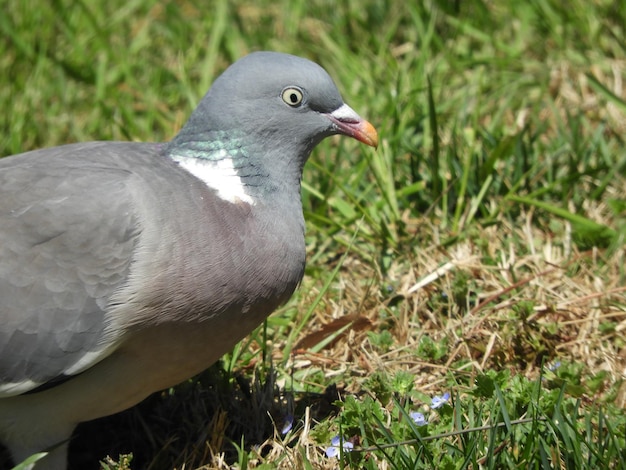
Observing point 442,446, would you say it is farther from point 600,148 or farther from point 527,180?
point 600,148

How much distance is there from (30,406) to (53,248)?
531 millimetres

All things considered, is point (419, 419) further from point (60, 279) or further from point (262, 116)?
point (60, 279)

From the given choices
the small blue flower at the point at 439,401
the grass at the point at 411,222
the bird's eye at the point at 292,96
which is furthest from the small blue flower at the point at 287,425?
the bird's eye at the point at 292,96

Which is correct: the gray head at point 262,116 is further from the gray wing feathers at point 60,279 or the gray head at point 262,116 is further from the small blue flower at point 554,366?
the small blue flower at point 554,366

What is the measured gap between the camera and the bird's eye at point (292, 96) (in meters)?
3.14

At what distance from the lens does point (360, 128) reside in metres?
3.28

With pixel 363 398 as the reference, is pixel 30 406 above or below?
above

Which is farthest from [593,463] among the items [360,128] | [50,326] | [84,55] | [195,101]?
[84,55]

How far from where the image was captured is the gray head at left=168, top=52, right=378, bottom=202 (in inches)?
122

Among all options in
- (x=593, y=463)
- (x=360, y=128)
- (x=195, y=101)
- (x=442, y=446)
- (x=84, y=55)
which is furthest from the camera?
(x=84, y=55)

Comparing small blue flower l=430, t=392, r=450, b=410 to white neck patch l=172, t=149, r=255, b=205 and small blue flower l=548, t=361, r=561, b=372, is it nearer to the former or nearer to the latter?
small blue flower l=548, t=361, r=561, b=372

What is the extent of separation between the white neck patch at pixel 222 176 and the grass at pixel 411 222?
0.69 m

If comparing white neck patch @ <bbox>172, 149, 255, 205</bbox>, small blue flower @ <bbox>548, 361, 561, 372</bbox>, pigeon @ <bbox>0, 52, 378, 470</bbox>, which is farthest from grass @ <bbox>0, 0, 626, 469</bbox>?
white neck patch @ <bbox>172, 149, 255, 205</bbox>

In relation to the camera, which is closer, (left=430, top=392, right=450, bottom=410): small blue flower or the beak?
(left=430, top=392, right=450, bottom=410): small blue flower
